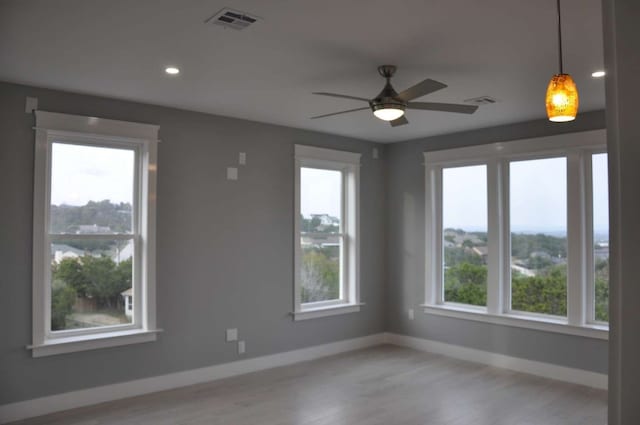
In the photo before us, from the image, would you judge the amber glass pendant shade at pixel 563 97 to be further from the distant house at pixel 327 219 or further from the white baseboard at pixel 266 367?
the distant house at pixel 327 219

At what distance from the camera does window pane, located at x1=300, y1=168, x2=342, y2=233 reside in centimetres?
600

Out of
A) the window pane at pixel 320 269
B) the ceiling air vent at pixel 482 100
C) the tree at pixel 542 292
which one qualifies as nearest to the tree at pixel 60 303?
the window pane at pixel 320 269

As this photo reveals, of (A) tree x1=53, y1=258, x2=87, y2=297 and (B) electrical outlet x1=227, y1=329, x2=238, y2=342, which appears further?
(B) electrical outlet x1=227, y1=329, x2=238, y2=342

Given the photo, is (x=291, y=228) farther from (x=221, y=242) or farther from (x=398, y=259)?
(x=398, y=259)

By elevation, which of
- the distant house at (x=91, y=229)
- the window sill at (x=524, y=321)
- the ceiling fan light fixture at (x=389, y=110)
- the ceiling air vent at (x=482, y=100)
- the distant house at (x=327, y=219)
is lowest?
the window sill at (x=524, y=321)

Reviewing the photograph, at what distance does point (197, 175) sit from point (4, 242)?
1.75 m

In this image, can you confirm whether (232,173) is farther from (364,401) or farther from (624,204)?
(624,204)

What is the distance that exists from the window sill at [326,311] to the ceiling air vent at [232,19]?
360cm

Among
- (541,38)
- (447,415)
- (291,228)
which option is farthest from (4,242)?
(541,38)

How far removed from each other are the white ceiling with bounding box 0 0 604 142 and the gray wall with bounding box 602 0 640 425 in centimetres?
172

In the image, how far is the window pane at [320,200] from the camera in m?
6.00

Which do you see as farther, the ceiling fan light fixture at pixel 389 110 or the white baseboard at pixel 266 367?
the white baseboard at pixel 266 367

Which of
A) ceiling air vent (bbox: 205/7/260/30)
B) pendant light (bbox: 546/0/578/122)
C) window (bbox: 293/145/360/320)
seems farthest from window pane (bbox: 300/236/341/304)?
pendant light (bbox: 546/0/578/122)

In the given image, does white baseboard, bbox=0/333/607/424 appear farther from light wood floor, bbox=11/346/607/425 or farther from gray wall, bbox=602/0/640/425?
gray wall, bbox=602/0/640/425
